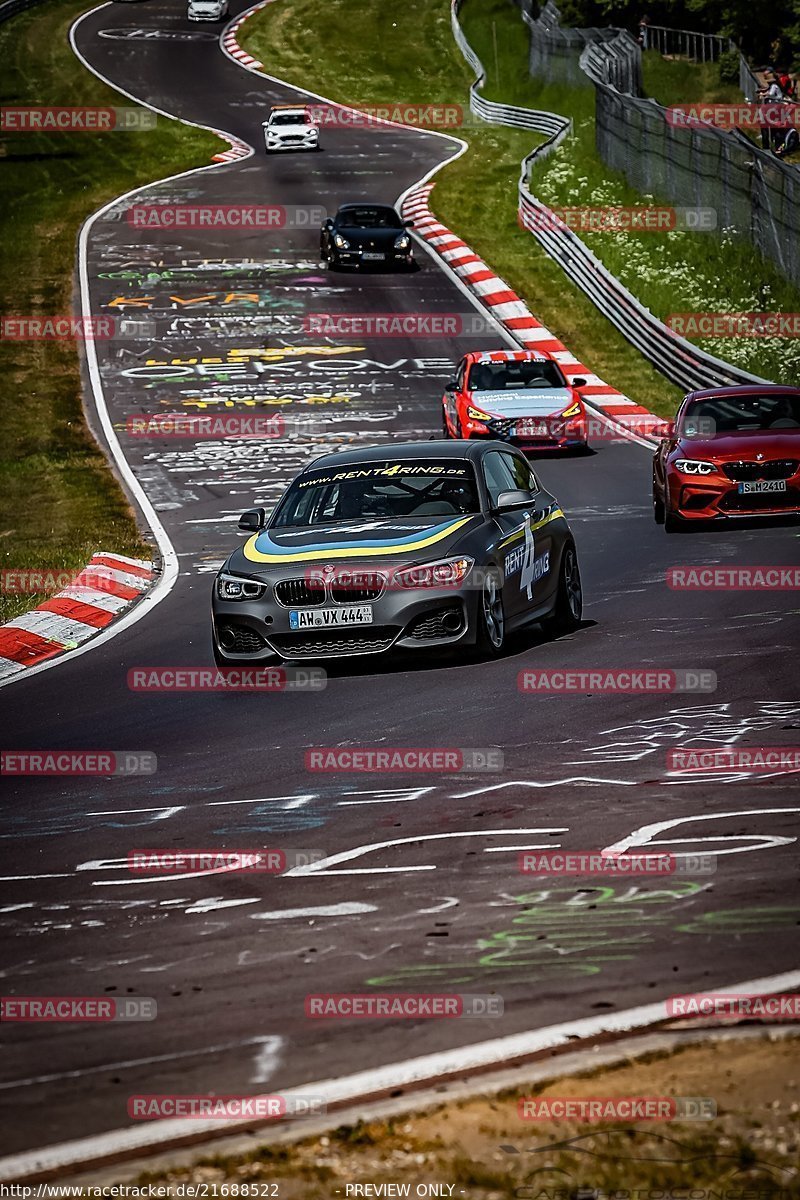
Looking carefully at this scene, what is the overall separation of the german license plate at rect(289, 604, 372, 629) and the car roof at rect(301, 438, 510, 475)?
1711mm

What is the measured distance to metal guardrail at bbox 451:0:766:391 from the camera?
28288 millimetres

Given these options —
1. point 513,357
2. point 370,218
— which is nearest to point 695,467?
point 513,357

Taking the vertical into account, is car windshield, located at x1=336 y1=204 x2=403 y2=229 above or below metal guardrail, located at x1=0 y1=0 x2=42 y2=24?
below

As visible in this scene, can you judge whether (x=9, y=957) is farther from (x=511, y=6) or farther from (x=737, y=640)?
(x=511, y=6)

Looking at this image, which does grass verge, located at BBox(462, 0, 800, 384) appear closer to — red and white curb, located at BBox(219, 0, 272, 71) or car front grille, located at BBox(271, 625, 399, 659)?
car front grille, located at BBox(271, 625, 399, 659)

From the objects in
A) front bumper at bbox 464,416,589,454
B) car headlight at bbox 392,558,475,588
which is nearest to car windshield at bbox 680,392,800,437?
front bumper at bbox 464,416,589,454

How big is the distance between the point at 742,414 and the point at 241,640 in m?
8.70

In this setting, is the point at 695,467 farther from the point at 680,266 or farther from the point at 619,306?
the point at 680,266

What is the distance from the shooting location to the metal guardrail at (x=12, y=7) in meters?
74.1

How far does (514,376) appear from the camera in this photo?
25266 millimetres

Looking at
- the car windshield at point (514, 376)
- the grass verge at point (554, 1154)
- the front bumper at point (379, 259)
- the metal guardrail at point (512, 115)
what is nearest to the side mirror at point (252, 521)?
the grass verge at point (554, 1154)

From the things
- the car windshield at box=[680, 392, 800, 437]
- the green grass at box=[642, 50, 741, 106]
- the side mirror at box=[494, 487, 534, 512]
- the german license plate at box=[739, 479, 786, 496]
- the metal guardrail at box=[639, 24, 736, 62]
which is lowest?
the german license plate at box=[739, 479, 786, 496]

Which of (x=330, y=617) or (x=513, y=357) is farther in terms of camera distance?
(x=513, y=357)

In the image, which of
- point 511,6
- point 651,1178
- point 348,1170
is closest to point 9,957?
point 348,1170
